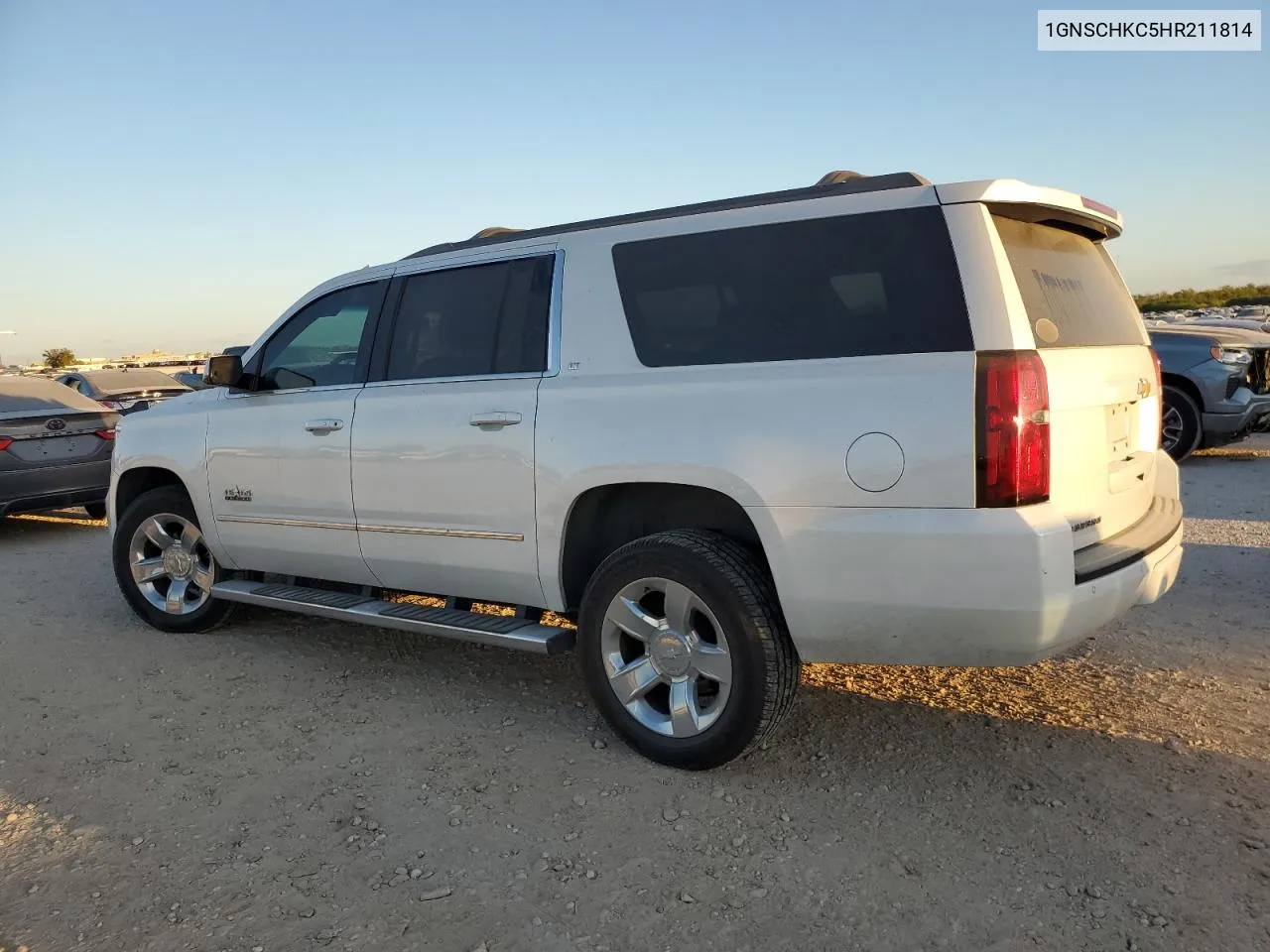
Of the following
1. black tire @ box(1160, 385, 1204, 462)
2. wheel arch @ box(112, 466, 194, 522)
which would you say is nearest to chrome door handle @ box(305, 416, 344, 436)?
wheel arch @ box(112, 466, 194, 522)

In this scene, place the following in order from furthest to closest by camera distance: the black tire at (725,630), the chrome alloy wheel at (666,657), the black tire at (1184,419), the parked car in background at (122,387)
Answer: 1. the parked car in background at (122,387)
2. the black tire at (1184,419)
3. the chrome alloy wheel at (666,657)
4. the black tire at (725,630)

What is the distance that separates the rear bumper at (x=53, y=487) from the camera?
816 cm

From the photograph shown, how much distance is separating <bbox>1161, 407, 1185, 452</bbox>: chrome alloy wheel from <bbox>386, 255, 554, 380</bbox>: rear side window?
8124mm

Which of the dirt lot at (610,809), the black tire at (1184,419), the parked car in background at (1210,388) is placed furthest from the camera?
the black tire at (1184,419)

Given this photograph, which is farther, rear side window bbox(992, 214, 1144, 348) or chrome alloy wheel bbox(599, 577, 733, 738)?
chrome alloy wheel bbox(599, 577, 733, 738)

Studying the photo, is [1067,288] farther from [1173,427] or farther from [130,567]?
[1173,427]

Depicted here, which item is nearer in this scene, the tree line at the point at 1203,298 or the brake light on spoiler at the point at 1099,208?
the brake light on spoiler at the point at 1099,208

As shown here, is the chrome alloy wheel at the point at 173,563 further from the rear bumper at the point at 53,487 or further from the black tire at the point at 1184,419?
the black tire at the point at 1184,419

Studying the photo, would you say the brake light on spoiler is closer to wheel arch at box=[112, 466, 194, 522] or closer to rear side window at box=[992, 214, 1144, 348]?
rear side window at box=[992, 214, 1144, 348]

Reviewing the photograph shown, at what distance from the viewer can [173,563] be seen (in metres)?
5.46

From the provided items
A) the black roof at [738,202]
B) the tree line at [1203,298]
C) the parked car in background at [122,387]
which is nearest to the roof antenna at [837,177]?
the black roof at [738,202]

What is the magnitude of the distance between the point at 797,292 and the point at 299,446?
8.50 feet

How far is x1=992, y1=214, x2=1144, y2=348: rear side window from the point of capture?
→ 3.12m

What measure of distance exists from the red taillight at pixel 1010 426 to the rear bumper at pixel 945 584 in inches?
2.9
